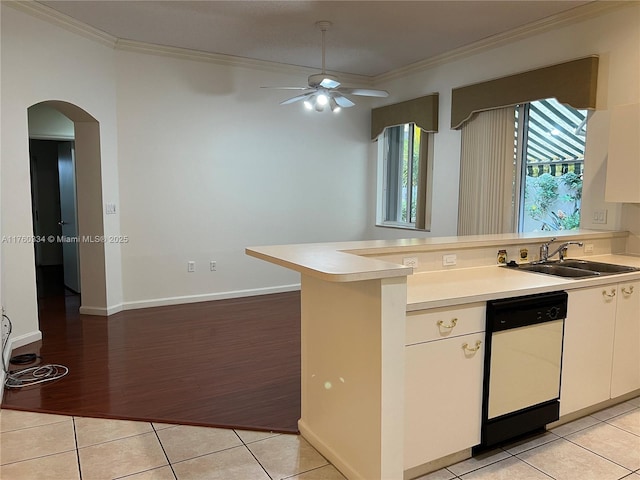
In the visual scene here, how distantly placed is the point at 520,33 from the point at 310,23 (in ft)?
6.65

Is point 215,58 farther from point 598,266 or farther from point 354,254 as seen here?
point 598,266

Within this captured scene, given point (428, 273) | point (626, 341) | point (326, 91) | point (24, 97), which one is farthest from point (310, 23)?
point (626, 341)

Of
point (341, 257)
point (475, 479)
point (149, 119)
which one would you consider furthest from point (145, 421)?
point (149, 119)

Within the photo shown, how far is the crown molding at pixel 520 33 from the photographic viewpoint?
3.90 meters

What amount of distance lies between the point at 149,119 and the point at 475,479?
4626 millimetres

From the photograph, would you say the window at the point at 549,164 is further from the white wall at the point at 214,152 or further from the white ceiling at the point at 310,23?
the white ceiling at the point at 310,23

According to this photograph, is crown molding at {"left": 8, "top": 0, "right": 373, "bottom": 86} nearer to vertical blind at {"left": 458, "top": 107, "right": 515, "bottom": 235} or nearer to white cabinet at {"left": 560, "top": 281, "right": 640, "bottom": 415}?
vertical blind at {"left": 458, "top": 107, "right": 515, "bottom": 235}

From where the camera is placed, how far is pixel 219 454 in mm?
2443

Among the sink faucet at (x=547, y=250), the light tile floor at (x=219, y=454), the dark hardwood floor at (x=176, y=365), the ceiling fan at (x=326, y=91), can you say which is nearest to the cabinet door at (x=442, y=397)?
the light tile floor at (x=219, y=454)

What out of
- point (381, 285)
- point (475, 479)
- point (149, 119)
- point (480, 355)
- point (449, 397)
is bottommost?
point (475, 479)

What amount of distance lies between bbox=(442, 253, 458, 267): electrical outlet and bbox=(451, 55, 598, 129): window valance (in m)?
2.17

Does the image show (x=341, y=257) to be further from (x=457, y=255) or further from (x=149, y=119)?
(x=149, y=119)

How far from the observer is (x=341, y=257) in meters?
2.16

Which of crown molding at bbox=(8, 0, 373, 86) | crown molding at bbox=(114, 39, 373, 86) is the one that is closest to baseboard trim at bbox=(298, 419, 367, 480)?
crown molding at bbox=(8, 0, 373, 86)
